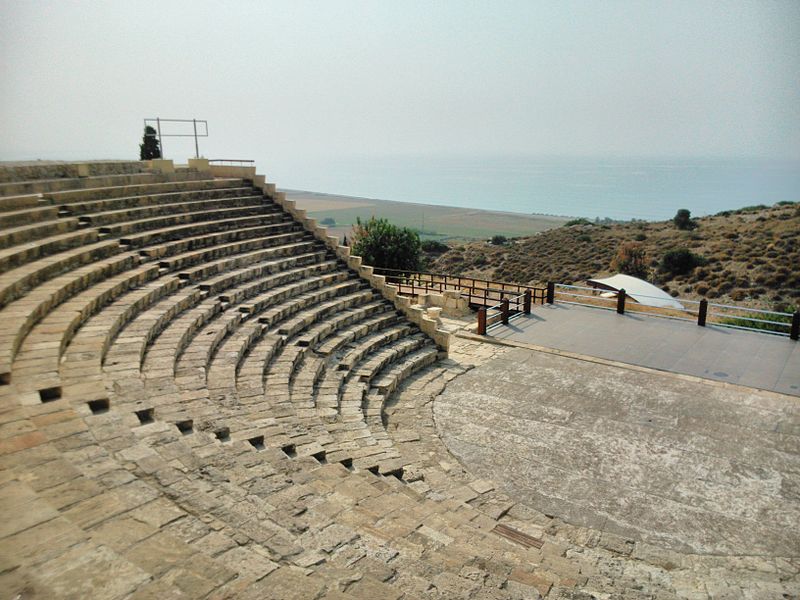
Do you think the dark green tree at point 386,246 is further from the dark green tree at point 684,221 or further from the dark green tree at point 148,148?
the dark green tree at point 684,221

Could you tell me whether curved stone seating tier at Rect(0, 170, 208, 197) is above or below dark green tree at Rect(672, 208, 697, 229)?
above

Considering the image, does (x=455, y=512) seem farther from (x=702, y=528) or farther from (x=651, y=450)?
(x=651, y=450)

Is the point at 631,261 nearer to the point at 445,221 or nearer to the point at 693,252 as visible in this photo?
the point at 693,252

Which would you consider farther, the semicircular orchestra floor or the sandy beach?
the sandy beach

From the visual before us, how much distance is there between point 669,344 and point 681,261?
25.0 metres

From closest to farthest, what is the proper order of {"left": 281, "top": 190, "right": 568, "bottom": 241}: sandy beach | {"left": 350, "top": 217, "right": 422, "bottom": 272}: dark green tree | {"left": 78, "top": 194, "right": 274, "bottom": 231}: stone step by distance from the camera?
1. {"left": 78, "top": 194, "right": 274, "bottom": 231}: stone step
2. {"left": 350, "top": 217, "right": 422, "bottom": 272}: dark green tree
3. {"left": 281, "top": 190, "right": 568, "bottom": 241}: sandy beach

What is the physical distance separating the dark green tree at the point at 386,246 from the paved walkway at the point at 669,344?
11209 mm

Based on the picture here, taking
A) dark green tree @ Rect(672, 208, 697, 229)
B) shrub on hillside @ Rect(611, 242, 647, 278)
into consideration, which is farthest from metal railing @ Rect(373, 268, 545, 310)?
dark green tree @ Rect(672, 208, 697, 229)

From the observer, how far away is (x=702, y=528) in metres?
7.52

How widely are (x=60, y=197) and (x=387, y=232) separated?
17.1 meters

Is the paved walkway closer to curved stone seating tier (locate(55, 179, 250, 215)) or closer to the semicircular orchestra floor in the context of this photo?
the semicircular orchestra floor

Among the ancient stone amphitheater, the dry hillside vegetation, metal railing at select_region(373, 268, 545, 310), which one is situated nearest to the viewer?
the ancient stone amphitheater

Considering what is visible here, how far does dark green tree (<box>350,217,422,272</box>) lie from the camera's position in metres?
27.5

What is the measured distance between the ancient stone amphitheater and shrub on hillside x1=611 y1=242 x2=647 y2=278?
27517 mm
